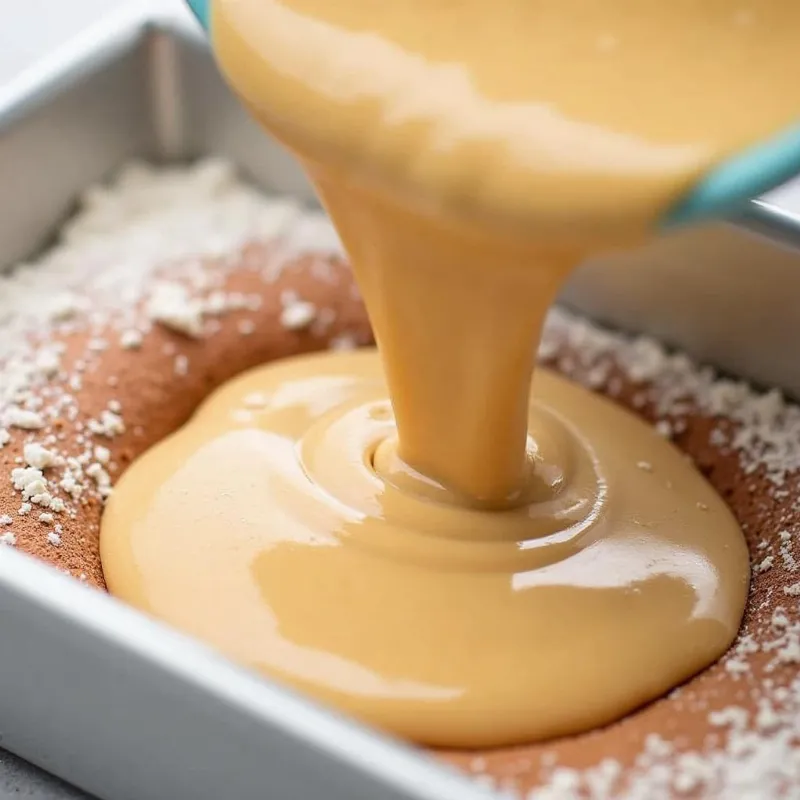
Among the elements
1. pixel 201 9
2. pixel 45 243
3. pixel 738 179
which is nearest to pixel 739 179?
pixel 738 179

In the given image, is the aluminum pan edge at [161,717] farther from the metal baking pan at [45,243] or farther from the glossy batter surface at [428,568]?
the glossy batter surface at [428,568]

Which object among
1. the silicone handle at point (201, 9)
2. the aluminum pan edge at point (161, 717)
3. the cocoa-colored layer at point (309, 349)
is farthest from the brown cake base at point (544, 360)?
the silicone handle at point (201, 9)

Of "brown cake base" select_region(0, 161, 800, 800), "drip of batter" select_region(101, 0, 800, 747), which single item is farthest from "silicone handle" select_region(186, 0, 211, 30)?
"brown cake base" select_region(0, 161, 800, 800)

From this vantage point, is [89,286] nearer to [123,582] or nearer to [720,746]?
[123,582]

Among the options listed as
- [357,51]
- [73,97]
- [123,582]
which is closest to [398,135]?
[357,51]

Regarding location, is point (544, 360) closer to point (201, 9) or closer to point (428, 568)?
point (428, 568)

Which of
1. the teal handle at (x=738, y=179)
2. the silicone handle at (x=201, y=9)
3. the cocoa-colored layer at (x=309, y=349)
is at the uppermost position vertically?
the silicone handle at (x=201, y=9)
